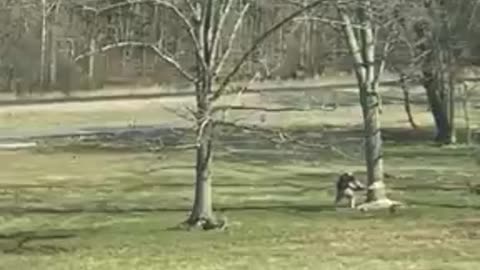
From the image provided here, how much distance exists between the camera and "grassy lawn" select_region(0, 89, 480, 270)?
1972 cm

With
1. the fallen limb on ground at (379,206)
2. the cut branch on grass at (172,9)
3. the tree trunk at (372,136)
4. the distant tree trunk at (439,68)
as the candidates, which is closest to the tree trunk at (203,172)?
the cut branch on grass at (172,9)

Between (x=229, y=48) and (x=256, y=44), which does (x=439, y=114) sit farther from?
(x=256, y=44)

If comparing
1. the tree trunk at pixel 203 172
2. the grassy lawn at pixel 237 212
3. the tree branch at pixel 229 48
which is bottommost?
the grassy lawn at pixel 237 212

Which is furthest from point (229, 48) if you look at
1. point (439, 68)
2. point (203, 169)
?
point (439, 68)

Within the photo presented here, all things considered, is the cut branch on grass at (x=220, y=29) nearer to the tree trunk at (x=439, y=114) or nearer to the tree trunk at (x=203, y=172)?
the tree trunk at (x=203, y=172)

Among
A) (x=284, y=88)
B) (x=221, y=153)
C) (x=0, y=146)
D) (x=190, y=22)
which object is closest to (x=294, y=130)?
(x=221, y=153)

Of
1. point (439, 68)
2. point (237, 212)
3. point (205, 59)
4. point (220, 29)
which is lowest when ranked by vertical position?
point (237, 212)

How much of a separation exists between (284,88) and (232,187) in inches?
1448

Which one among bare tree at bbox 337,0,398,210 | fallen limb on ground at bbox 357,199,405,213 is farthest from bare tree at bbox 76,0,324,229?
bare tree at bbox 337,0,398,210

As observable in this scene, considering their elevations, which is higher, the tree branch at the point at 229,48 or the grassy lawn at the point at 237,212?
the tree branch at the point at 229,48

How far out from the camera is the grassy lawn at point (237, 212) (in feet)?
64.7

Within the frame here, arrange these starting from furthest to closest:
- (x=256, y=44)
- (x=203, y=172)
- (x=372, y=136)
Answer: (x=372, y=136)
(x=203, y=172)
(x=256, y=44)

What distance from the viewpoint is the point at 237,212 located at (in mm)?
27141

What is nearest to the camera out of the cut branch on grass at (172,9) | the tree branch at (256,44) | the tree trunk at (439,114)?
the tree branch at (256,44)
